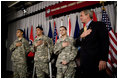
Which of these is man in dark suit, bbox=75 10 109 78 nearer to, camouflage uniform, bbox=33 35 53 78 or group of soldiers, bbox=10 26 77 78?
A: group of soldiers, bbox=10 26 77 78

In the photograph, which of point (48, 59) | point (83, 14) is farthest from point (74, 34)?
point (83, 14)

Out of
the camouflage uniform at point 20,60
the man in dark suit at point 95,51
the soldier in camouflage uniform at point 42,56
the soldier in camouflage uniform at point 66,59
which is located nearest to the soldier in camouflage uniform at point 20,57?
the camouflage uniform at point 20,60

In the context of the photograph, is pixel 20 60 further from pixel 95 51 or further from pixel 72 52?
pixel 95 51

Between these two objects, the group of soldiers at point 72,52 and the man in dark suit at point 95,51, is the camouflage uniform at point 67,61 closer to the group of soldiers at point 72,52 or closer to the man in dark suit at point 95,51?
the group of soldiers at point 72,52

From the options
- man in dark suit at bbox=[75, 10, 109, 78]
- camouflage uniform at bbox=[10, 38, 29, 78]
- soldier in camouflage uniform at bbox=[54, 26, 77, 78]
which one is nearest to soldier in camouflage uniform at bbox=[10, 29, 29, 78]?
camouflage uniform at bbox=[10, 38, 29, 78]

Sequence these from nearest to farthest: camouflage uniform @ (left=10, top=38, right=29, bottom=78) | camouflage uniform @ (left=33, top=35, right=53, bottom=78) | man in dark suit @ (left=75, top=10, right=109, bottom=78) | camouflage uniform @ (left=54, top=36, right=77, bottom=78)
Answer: man in dark suit @ (left=75, top=10, right=109, bottom=78), camouflage uniform @ (left=54, top=36, right=77, bottom=78), camouflage uniform @ (left=33, top=35, right=53, bottom=78), camouflage uniform @ (left=10, top=38, right=29, bottom=78)

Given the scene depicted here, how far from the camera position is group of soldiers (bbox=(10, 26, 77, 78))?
2.36m

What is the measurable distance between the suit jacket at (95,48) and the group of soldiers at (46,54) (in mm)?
1010

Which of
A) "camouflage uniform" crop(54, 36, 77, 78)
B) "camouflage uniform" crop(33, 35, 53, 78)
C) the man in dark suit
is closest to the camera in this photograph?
the man in dark suit

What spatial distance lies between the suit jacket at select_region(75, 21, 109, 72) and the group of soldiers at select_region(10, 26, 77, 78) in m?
1.01

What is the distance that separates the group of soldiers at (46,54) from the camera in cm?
236

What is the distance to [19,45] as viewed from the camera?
10.8ft

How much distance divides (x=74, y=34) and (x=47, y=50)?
0.86 m

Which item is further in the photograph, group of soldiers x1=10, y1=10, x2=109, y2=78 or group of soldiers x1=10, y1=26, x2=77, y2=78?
group of soldiers x1=10, y1=26, x2=77, y2=78
